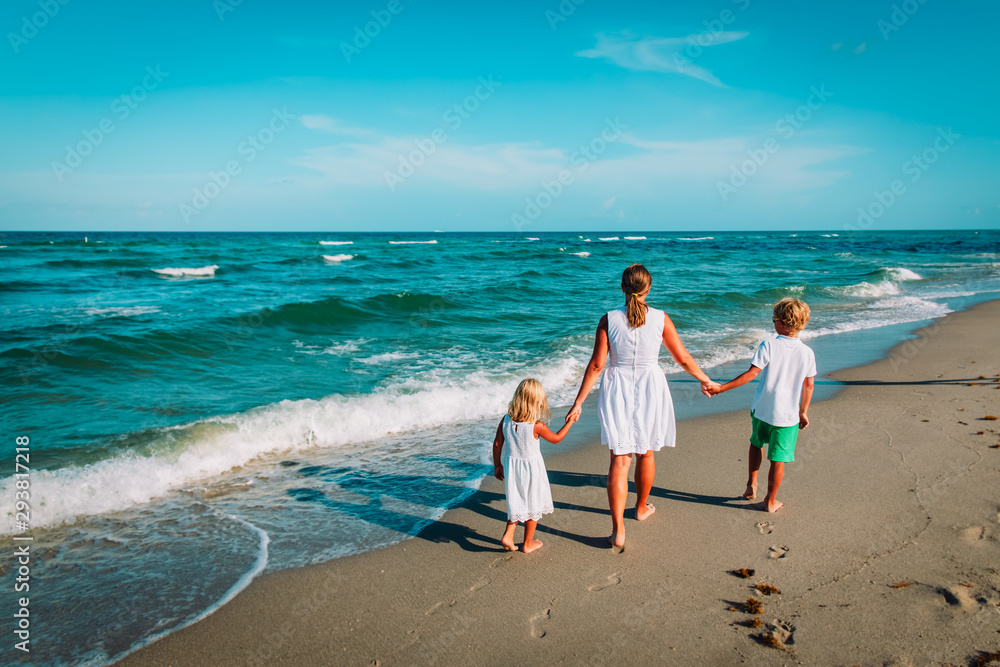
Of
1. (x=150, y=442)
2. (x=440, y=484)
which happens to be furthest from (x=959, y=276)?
(x=150, y=442)

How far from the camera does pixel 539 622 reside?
318 centimetres

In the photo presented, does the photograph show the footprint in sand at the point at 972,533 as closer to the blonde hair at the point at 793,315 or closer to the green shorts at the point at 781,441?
the green shorts at the point at 781,441

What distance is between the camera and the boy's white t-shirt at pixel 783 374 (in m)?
4.12

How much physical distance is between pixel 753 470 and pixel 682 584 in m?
1.55

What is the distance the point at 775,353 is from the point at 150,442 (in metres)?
6.69

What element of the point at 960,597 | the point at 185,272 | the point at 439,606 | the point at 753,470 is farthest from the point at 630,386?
the point at 185,272

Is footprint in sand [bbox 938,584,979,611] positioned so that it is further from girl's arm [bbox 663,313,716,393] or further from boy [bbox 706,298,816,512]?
girl's arm [bbox 663,313,716,393]

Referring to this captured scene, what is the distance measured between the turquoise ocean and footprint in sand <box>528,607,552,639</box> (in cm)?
154

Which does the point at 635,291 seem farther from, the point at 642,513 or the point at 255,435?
the point at 255,435

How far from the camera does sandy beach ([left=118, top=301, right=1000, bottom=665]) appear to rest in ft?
9.68

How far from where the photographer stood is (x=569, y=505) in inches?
187

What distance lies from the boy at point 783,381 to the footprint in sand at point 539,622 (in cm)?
204

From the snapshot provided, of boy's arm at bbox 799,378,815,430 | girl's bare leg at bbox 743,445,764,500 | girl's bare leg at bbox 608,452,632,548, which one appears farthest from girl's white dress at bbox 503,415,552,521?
boy's arm at bbox 799,378,815,430

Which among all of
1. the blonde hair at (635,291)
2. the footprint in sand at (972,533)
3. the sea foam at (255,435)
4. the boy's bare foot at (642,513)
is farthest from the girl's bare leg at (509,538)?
the sea foam at (255,435)
